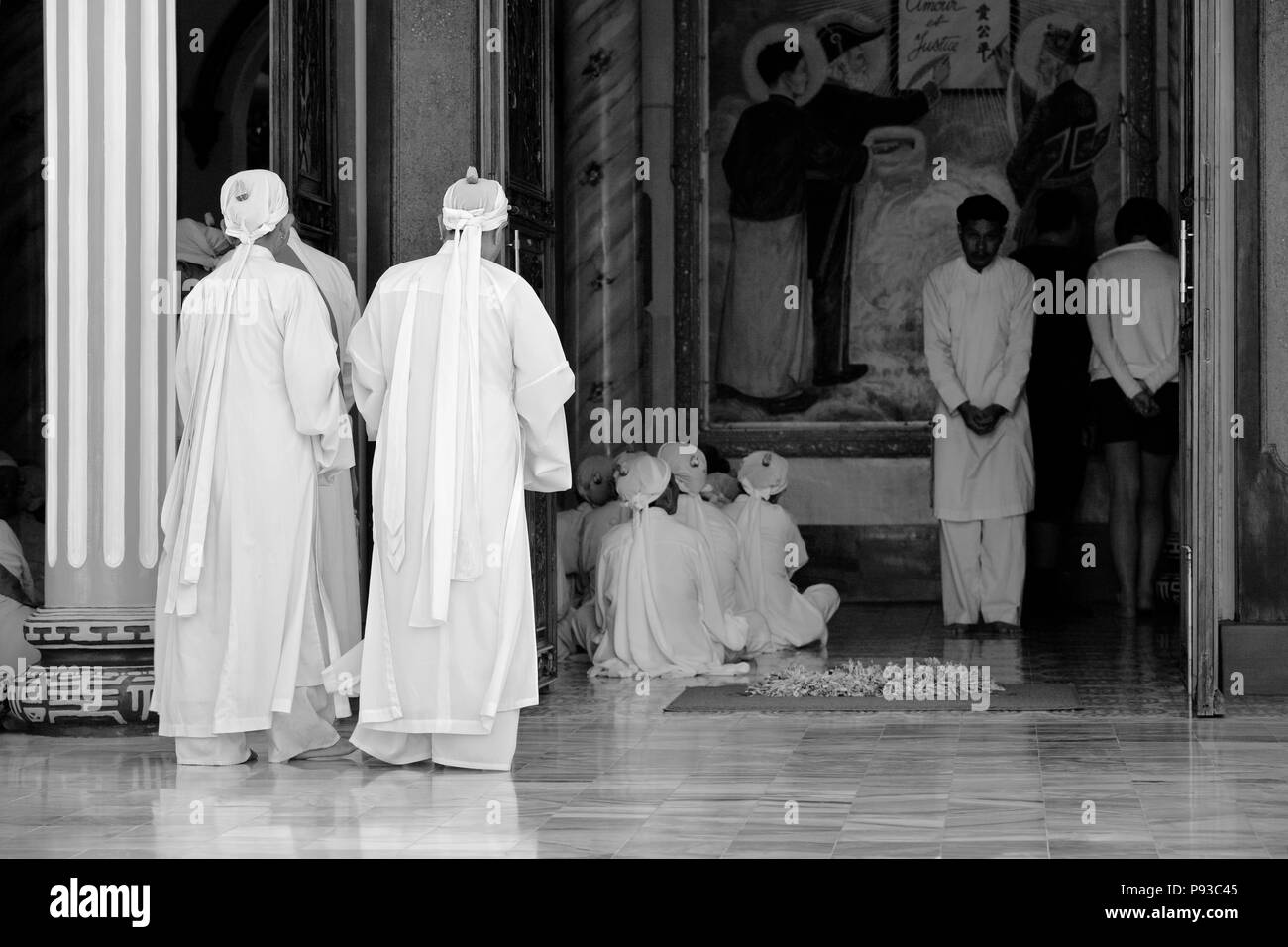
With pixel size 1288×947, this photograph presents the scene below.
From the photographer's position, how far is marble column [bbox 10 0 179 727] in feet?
22.8

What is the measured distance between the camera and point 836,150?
41.3 ft

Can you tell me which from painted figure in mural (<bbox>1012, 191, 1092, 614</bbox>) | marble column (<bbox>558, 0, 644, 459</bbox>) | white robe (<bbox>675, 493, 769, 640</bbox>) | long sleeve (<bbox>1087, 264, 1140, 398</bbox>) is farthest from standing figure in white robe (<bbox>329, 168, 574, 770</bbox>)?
painted figure in mural (<bbox>1012, 191, 1092, 614</bbox>)

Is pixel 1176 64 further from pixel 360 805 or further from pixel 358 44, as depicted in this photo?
pixel 360 805

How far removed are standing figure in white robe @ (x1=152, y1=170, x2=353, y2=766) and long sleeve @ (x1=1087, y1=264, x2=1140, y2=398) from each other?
17.5ft

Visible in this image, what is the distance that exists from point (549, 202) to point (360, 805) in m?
3.71

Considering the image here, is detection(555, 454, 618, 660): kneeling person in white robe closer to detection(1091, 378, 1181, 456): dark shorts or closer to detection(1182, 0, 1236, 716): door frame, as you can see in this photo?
detection(1091, 378, 1181, 456): dark shorts

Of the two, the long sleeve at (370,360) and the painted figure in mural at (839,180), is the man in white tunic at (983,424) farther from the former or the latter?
the long sleeve at (370,360)

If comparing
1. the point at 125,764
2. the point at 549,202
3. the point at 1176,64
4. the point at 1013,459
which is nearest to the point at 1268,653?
the point at 1013,459

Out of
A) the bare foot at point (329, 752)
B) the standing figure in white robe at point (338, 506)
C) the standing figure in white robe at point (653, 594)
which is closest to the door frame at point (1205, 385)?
the standing figure in white robe at point (653, 594)

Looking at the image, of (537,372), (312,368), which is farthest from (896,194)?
(312,368)

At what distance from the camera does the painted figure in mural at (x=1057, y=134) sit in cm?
1224

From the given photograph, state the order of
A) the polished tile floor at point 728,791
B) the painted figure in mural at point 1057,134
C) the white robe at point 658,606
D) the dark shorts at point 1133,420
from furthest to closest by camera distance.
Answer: the painted figure in mural at point 1057,134
the dark shorts at point 1133,420
the white robe at point 658,606
the polished tile floor at point 728,791

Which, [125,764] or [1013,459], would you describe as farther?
[1013,459]

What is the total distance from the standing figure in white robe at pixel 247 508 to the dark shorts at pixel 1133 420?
5550 millimetres
